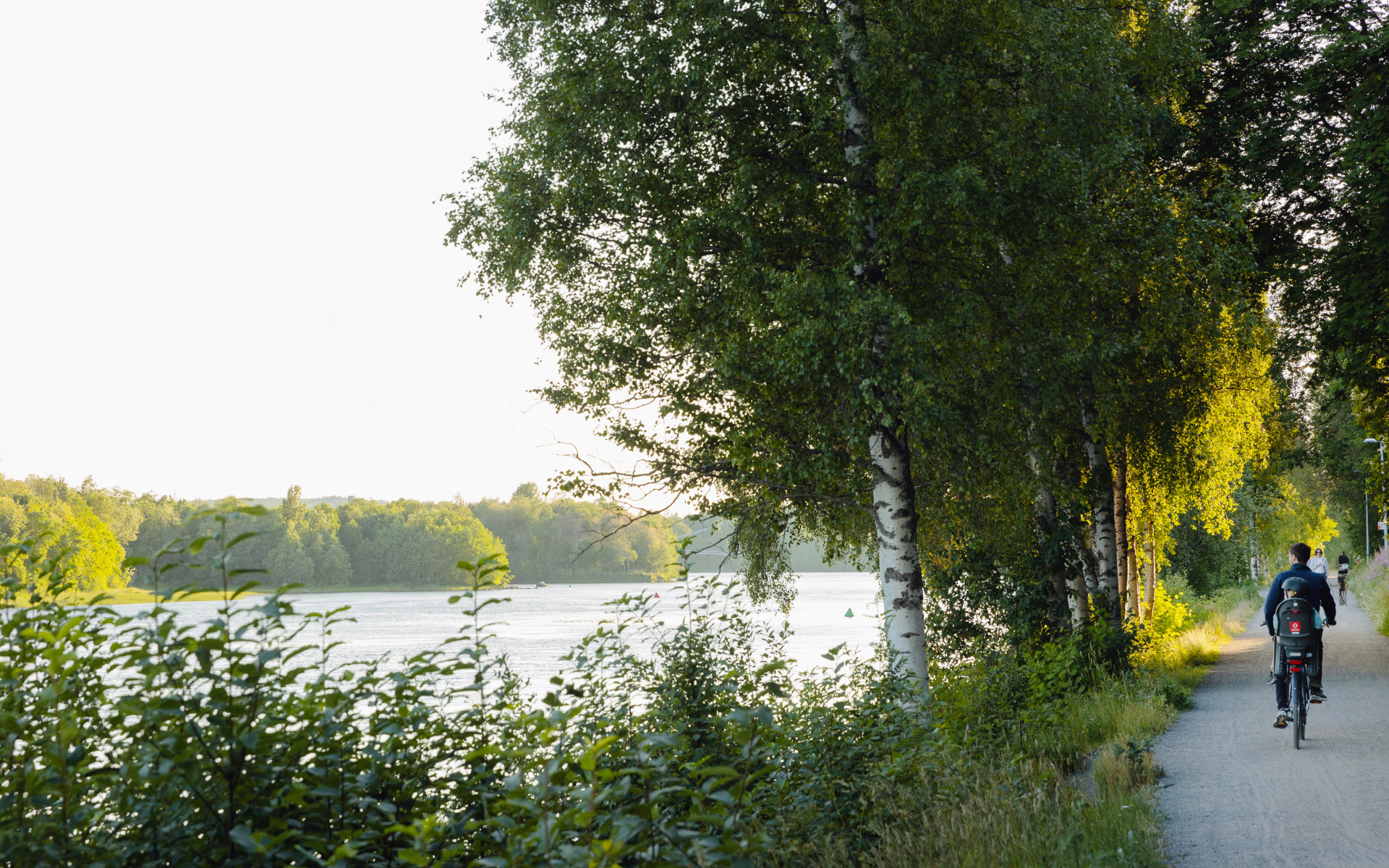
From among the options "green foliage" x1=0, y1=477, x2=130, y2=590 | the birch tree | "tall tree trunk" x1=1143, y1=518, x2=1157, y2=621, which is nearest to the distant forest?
"green foliage" x1=0, y1=477, x2=130, y2=590

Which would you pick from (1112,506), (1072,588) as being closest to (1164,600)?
(1112,506)

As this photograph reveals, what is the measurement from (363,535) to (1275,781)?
2362 inches

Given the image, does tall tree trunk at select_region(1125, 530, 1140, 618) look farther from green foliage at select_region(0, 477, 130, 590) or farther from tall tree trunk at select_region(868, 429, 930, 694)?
green foliage at select_region(0, 477, 130, 590)

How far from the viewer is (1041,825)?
19.6ft

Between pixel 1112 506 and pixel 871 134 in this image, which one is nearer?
pixel 871 134

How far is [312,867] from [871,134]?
8762 mm

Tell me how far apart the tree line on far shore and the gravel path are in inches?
163

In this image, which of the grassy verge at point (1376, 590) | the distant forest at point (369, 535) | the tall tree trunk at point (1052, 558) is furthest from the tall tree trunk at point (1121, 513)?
the grassy verge at point (1376, 590)

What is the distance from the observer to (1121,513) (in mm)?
18453

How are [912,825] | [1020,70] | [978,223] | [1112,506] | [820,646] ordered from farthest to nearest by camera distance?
1. [820,646]
2. [1112,506]
3. [1020,70]
4. [978,223]
5. [912,825]

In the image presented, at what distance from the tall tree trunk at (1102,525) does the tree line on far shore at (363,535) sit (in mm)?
6424

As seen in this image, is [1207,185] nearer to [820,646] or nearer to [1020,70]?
[1020,70]

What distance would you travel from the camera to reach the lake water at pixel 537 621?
1820 centimetres

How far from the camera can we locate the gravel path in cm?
621
